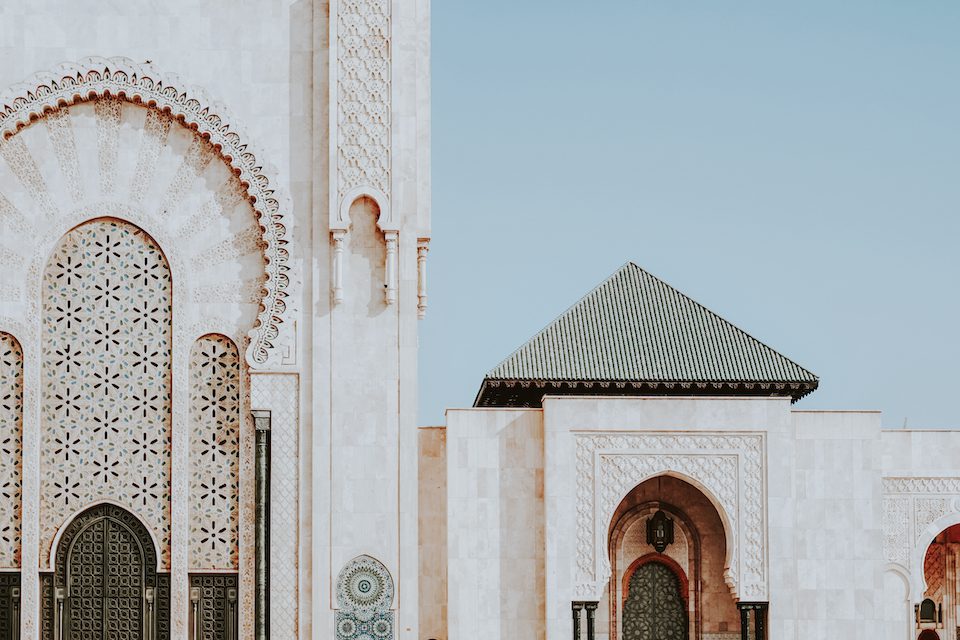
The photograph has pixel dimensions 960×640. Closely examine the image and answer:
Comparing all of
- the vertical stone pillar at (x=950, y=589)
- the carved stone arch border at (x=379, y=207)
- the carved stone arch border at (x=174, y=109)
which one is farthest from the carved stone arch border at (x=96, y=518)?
the vertical stone pillar at (x=950, y=589)

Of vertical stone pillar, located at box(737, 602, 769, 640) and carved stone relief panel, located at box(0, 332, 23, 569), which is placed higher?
carved stone relief panel, located at box(0, 332, 23, 569)

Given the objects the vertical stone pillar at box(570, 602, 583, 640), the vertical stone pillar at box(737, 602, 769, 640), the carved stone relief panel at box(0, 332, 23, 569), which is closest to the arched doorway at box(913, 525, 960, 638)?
the vertical stone pillar at box(737, 602, 769, 640)

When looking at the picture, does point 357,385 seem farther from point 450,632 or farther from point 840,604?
point 840,604

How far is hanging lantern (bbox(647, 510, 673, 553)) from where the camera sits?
47.6ft

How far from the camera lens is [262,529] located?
11.8m

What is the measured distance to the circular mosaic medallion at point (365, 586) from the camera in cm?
1174

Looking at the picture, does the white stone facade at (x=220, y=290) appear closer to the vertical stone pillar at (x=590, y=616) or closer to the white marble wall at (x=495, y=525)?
the white marble wall at (x=495, y=525)

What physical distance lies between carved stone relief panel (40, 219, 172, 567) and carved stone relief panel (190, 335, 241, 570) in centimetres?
20

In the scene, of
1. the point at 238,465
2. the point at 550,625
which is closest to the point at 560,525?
the point at 550,625

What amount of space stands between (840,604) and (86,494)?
609 cm

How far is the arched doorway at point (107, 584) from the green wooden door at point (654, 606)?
15.1ft

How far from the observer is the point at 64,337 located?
12062 millimetres

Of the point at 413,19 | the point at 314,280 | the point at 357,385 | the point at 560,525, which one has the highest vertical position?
the point at 413,19

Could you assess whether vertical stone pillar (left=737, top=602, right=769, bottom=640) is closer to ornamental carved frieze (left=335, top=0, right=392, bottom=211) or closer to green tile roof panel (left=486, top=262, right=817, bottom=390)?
green tile roof panel (left=486, top=262, right=817, bottom=390)
